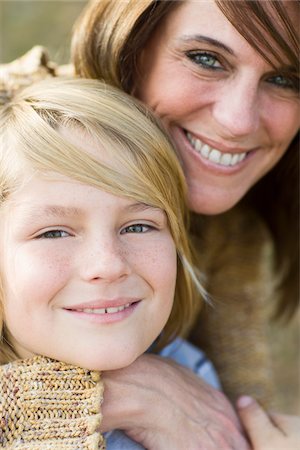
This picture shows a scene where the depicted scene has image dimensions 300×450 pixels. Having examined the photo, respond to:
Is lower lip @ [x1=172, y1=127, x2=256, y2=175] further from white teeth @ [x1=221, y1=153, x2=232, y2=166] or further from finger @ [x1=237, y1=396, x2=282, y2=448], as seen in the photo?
finger @ [x1=237, y1=396, x2=282, y2=448]

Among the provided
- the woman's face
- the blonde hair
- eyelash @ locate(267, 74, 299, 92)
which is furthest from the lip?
eyelash @ locate(267, 74, 299, 92)

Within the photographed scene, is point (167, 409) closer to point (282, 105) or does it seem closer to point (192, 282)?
point (192, 282)

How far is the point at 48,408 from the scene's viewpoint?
6.09ft

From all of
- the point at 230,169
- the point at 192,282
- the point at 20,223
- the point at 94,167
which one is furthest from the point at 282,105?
the point at 20,223

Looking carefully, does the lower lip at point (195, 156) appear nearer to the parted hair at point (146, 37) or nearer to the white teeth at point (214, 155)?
the white teeth at point (214, 155)

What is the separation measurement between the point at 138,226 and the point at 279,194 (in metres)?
1.12

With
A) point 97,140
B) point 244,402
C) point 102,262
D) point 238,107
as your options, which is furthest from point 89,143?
point 244,402

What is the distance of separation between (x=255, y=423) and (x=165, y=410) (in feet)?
1.18

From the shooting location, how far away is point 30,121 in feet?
6.59

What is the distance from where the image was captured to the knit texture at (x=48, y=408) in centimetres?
182

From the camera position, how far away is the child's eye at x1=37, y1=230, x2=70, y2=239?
1.91m

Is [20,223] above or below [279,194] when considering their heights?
above

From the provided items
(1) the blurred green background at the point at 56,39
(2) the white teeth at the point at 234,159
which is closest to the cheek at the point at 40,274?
(2) the white teeth at the point at 234,159

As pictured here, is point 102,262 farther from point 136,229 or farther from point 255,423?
point 255,423
